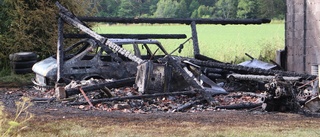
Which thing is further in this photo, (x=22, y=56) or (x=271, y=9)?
(x=271, y=9)

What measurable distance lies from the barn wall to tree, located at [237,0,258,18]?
4763cm

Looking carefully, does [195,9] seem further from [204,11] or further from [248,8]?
[248,8]

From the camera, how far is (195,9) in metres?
70.6

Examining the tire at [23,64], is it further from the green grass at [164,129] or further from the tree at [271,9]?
the tree at [271,9]

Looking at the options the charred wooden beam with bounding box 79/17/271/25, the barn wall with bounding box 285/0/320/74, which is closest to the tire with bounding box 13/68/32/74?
the charred wooden beam with bounding box 79/17/271/25

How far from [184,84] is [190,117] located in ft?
11.8

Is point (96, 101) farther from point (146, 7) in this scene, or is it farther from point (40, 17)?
point (146, 7)

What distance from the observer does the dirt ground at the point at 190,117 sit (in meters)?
12.0

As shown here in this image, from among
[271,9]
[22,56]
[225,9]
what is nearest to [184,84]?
[22,56]

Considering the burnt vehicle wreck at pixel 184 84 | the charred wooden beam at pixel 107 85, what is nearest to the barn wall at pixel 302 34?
the burnt vehicle wreck at pixel 184 84

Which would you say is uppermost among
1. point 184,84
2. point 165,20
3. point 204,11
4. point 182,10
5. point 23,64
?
point 182,10

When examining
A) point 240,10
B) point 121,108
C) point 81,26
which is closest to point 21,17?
point 81,26

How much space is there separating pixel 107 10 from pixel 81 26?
161ft

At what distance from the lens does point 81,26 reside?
18.5 meters
